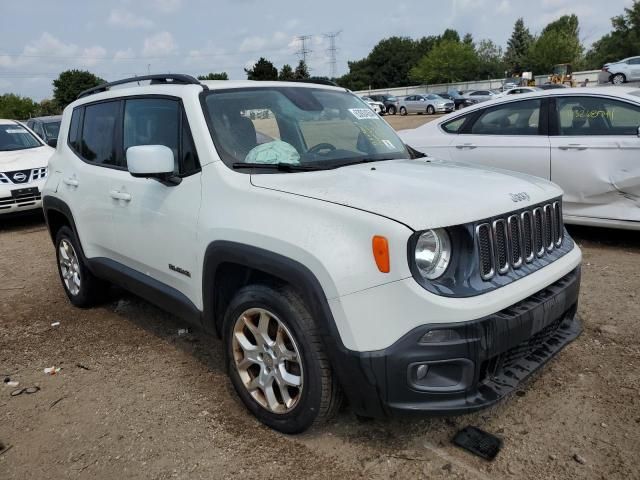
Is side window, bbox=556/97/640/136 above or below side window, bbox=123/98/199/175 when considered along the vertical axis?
below

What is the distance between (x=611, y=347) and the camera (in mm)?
3781

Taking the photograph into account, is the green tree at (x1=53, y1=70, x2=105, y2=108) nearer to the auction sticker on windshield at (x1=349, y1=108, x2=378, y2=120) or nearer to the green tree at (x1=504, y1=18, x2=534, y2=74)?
the green tree at (x1=504, y1=18, x2=534, y2=74)

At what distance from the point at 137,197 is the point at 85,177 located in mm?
927

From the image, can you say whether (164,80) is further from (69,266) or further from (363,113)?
(69,266)

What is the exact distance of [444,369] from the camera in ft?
8.04

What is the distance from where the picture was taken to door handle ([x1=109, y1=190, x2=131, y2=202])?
3.79 metres

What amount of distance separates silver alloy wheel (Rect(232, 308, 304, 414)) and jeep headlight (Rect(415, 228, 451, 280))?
708 mm

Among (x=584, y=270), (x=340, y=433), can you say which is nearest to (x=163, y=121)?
(x=340, y=433)

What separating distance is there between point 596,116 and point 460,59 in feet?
286

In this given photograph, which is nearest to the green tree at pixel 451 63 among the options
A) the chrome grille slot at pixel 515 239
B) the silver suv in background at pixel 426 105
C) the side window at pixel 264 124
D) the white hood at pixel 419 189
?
the silver suv in background at pixel 426 105

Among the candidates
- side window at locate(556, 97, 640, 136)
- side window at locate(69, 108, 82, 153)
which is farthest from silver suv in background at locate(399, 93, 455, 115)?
side window at locate(69, 108, 82, 153)

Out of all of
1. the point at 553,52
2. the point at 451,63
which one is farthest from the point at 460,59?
the point at 553,52

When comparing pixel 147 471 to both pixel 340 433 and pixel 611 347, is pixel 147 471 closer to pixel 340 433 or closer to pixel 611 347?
pixel 340 433

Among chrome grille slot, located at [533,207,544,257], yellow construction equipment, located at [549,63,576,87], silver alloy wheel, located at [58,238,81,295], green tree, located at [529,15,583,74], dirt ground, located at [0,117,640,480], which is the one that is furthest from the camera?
green tree, located at [529,15,583,74]
